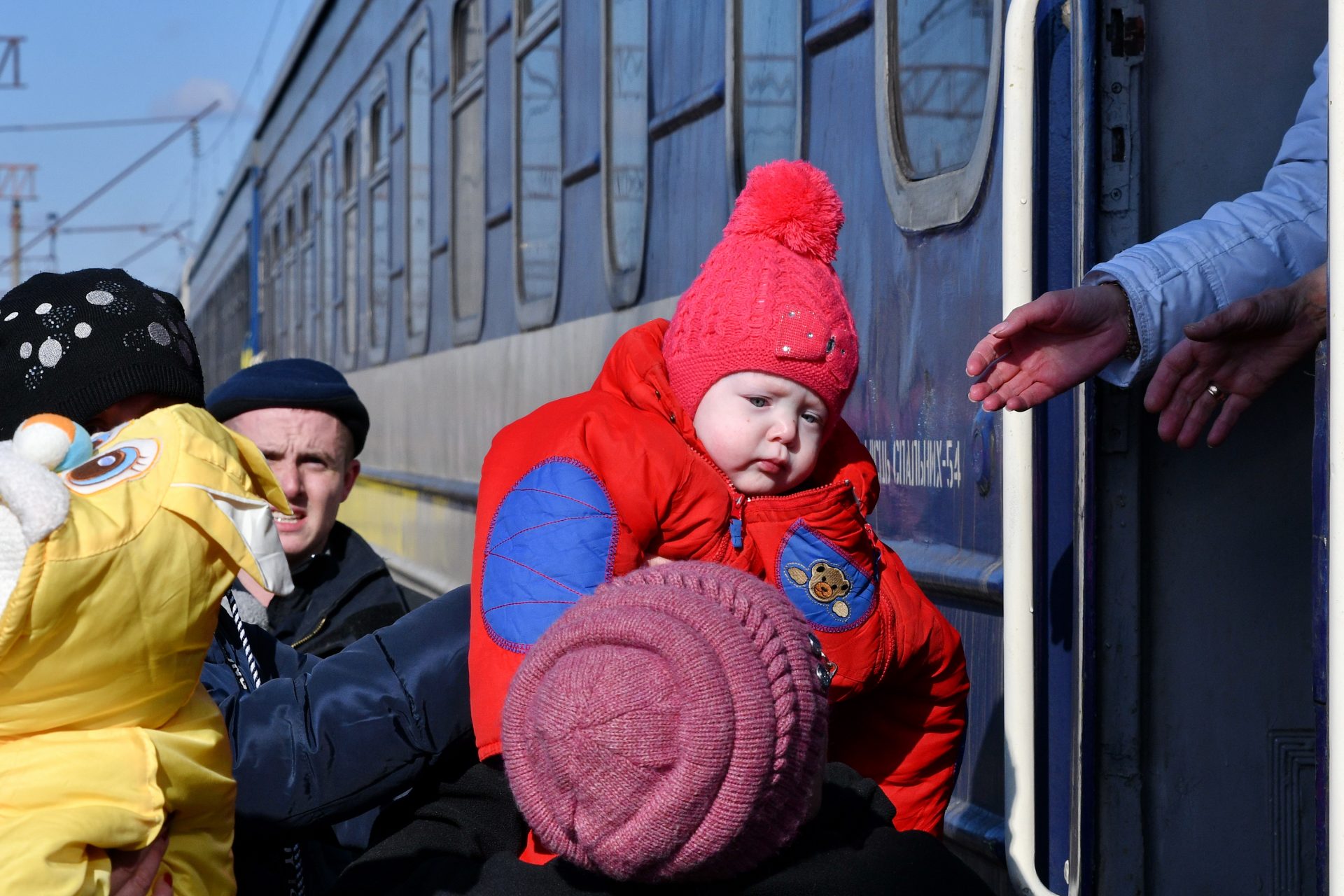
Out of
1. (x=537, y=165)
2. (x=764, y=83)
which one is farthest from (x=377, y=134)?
(x=764, y=83)

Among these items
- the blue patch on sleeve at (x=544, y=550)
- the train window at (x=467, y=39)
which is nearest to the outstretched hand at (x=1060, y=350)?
the blue patch on sleeve at (x=544, y=550)

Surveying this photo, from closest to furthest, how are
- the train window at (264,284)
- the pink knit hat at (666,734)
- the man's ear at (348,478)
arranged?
the pink knit hat at (666,734)
the man's ear at (348,478)
the train window at (264,284)

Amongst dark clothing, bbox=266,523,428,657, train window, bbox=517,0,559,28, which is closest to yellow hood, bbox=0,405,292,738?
dark clothing, bbox=266,523,428,657

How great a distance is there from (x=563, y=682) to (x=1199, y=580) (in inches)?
39.9

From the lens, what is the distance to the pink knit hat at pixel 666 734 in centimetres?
118

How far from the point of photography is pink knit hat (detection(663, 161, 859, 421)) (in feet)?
5.91

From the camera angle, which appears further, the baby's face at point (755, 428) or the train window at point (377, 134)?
the train window at point (377, 134)

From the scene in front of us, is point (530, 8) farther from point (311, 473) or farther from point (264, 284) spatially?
point (264, 284)

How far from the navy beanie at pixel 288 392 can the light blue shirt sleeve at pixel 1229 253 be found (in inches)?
57.9

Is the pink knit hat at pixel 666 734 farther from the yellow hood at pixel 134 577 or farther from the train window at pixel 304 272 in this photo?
the train window at pixel 304 272

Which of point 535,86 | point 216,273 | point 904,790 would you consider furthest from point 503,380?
point 216,273

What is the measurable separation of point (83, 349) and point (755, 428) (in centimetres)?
75

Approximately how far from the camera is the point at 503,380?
15.6 ft

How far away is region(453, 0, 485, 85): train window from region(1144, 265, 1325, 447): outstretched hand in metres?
3.62
